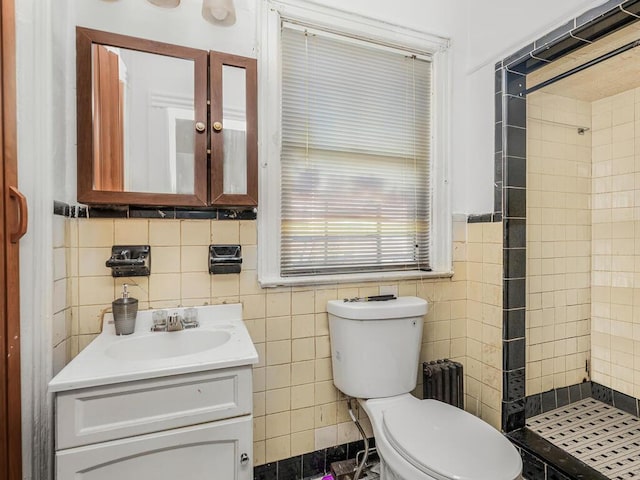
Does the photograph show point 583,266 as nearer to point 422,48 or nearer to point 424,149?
point 424,149

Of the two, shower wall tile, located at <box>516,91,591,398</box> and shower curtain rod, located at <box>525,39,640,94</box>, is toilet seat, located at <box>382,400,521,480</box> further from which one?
shower curtain rod, located at <box>525,39,640,94</box>

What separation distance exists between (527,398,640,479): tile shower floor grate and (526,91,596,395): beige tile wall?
154mm

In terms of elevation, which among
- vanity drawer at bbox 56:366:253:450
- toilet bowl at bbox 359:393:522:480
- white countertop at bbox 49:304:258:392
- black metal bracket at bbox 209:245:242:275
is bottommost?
toilet bowl at bbox 359:393:522:480

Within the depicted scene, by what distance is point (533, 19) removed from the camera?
148 cm

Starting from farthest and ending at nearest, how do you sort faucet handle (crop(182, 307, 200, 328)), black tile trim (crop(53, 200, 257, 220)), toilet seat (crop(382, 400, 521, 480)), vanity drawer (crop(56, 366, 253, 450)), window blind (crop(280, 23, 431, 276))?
window blind (crop(280, 23, 431, 276)), faucet handle (crop(182, 307, 200, 328)), black tile trim (crop(53, 200, 257, 220)), toilet seat (crop(382, 400, 521, 480)), vanity drawer (crop(56, 366, 253, 450))

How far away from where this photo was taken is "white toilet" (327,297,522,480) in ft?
3.43

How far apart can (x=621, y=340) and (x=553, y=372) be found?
0.46 metres

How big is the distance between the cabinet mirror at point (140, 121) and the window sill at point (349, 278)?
451 millimetres

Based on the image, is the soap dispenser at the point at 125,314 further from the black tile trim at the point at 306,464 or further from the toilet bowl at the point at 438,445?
the toilet bowl at the point at 438,445

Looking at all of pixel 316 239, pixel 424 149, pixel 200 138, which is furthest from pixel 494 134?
pixel 200 138

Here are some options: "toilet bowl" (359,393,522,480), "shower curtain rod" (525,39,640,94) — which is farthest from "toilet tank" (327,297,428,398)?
"shower curtain rod" (525,39,640,94)

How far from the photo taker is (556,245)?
1.99 m

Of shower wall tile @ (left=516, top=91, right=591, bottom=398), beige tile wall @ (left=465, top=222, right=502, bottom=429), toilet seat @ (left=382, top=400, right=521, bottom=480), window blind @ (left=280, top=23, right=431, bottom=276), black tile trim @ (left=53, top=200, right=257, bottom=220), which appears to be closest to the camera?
toilet seat @ (left=382, top=400, right=521, bottom=480)

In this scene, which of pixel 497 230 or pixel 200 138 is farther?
pixel 497 230
